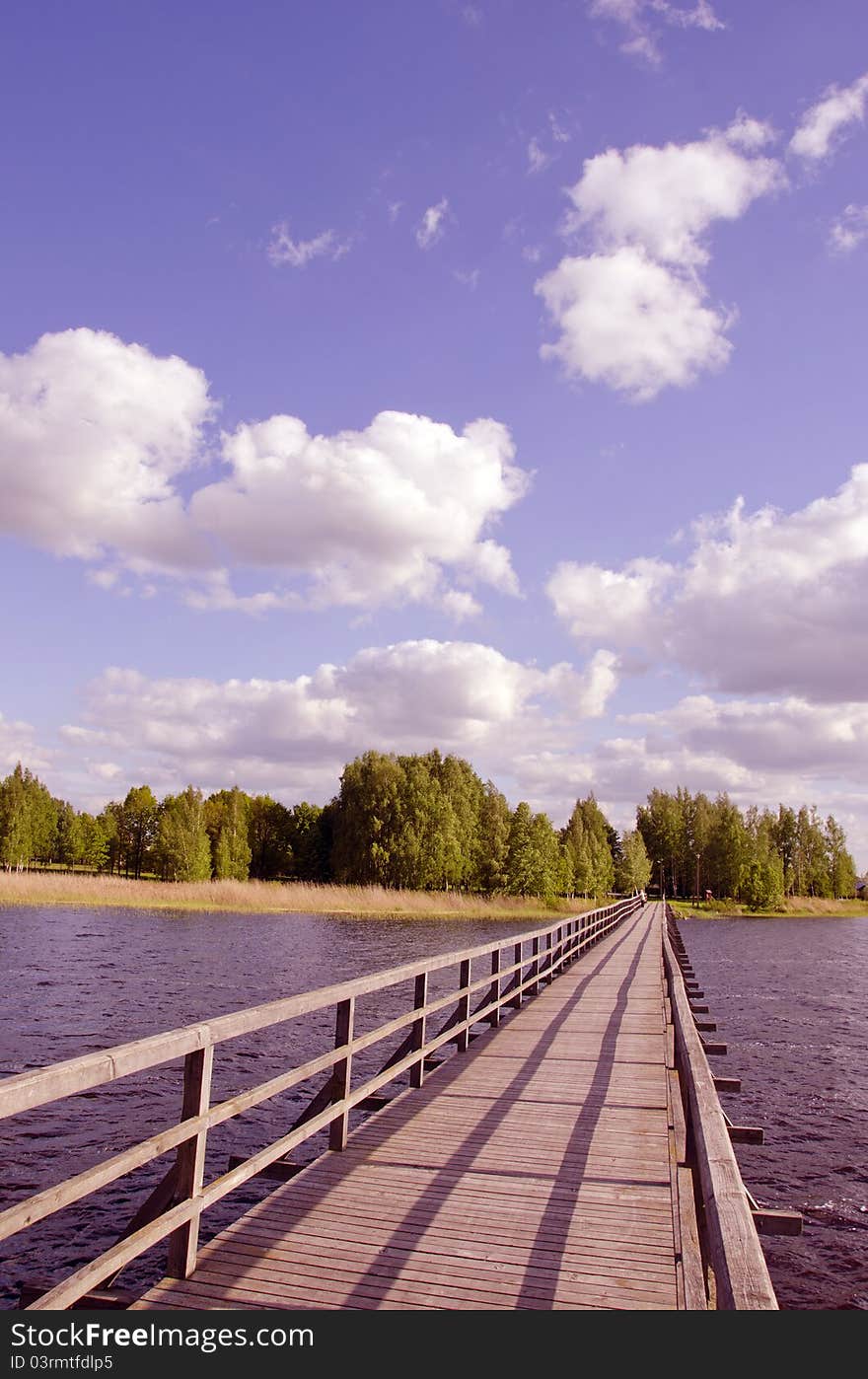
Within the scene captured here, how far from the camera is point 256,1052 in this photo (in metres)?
16.1

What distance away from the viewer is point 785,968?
38875mm

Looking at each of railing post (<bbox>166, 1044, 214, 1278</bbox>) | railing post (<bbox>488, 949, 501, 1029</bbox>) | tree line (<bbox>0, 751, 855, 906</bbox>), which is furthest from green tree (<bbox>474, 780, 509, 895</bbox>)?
railing post (<bbox>166, 1044, 214, 1278</bbox>)

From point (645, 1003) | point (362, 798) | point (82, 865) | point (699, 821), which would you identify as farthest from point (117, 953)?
point (699, 821)

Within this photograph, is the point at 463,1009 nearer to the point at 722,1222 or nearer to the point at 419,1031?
the point at 419,1031

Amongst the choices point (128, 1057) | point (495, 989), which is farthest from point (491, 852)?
point (128, 1057)

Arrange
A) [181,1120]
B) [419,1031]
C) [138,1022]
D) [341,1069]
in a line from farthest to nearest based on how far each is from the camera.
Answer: [138,1022] → [419,1031] → [341,1069] → [181,1120]

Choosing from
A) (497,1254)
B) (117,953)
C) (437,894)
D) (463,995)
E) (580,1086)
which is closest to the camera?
(497,1254)

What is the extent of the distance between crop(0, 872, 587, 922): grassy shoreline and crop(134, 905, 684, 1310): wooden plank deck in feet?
136

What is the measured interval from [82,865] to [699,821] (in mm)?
82432

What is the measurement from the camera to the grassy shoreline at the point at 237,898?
47.0 m

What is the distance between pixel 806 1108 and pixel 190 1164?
1365 cm

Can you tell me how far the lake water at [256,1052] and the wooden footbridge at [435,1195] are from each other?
2.59 meters

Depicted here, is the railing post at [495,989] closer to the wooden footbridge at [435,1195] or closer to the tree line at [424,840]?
the wooden footbridge at [435,1195]

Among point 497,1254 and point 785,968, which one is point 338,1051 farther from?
point 785,968
